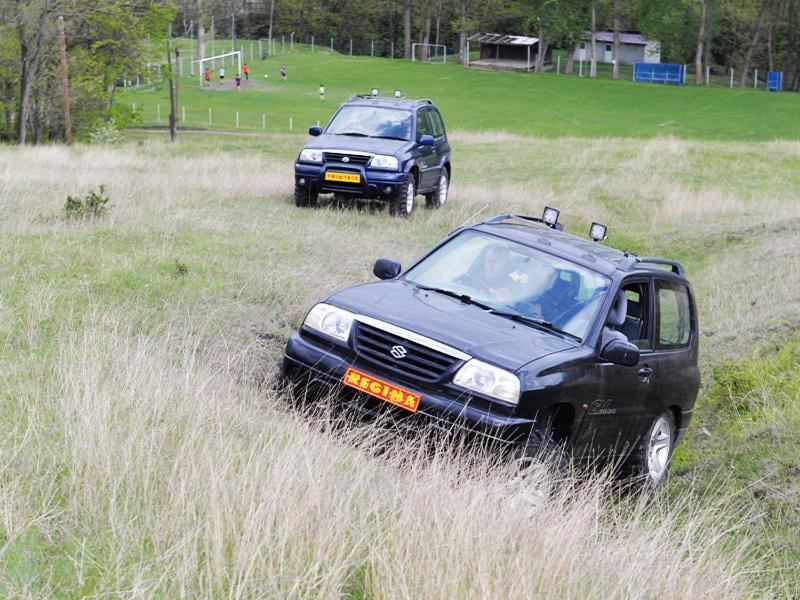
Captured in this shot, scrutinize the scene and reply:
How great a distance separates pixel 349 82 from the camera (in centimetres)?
8506

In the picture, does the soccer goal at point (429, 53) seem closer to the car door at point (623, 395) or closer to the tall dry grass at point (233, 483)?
the tall dry grass at point (233, 483)

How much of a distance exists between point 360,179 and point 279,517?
1433 cm

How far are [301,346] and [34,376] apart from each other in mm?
1666

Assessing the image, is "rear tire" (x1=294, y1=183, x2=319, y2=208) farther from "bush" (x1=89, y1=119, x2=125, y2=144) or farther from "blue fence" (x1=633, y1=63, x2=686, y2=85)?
"blue fence" (x1=633, y1=63, x2=686, y2=85)

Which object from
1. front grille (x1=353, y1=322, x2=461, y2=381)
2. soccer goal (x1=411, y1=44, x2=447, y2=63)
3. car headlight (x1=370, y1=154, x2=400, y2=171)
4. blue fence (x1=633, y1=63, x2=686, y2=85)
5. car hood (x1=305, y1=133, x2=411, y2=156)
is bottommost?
front grille (x1=353, y1=322, x2=461, y2=381)

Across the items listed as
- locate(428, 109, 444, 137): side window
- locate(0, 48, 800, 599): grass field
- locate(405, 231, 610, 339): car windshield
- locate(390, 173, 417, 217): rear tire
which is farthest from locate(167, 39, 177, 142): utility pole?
locate(405, 231, 610, 339): car windshield

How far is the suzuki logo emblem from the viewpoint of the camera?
6.76 m

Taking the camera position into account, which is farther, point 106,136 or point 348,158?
point 106,136

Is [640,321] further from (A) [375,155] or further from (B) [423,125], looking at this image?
(B) [423,125]

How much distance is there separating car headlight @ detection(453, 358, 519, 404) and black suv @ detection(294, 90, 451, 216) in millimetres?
12074

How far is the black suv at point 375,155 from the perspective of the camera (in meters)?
18.5

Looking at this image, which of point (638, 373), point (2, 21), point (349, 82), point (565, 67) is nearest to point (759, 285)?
point (638, 373)

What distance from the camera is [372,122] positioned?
778 inches

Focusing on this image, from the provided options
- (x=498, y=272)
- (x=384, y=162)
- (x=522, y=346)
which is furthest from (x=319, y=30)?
(x=522, y=346)
